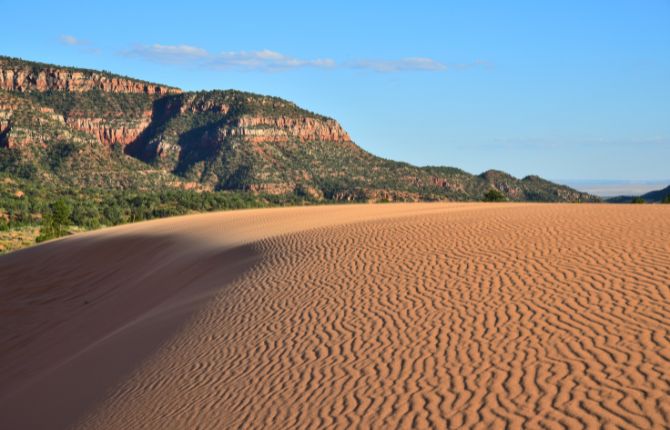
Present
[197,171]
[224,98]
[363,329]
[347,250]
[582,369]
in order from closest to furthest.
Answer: [582,369] → [363,329] → [347,250] → [197,171] → [224,98]

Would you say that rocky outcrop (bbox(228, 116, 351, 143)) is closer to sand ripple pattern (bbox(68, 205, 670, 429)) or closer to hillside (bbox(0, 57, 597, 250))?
hillside (bbox(0, 57, 597, 250))

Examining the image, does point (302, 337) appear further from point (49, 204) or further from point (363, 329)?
point (49, 204)

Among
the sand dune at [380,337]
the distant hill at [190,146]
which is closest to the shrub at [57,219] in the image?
the distant hill at [190,146]

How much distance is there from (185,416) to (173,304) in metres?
8.14

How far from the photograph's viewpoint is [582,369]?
25.5 ft

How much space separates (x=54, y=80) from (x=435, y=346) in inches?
4415

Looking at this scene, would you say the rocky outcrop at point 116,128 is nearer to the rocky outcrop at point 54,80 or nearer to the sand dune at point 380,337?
the rocky outcrop at point 54,80

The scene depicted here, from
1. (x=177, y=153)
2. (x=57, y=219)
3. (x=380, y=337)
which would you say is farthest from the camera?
(x=177, y=153)

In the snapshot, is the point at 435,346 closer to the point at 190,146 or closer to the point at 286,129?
the point at 286,129

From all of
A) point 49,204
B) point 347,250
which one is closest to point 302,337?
point 347,250

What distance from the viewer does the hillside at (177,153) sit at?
246 feet

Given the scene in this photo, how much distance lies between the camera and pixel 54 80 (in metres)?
108

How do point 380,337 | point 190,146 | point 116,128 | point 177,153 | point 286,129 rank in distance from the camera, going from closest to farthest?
1. point 380,337
2. point 177,153
3. point 286,129
4. point 190,146
5. point 116,128

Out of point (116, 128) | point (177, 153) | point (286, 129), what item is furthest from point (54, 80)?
point (286, 129)
